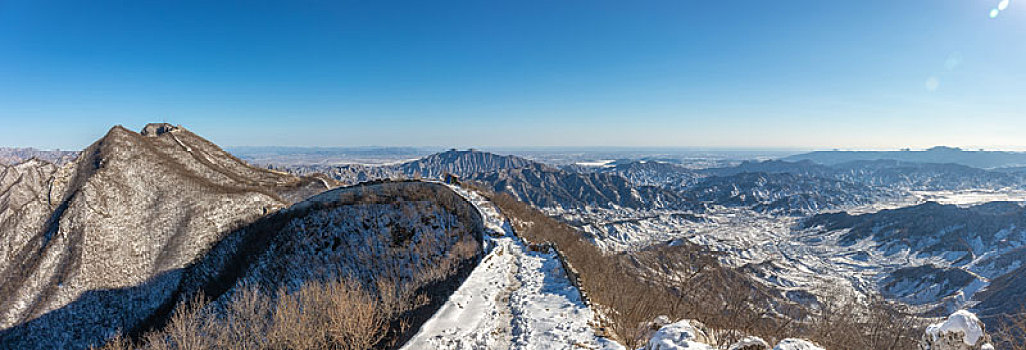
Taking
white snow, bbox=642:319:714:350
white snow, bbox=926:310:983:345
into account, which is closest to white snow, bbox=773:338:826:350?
white snow, bbox=642:319:714:350

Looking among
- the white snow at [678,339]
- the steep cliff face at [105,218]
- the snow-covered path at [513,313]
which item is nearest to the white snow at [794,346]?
the white snow at [678,339]

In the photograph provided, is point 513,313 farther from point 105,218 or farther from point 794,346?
point 105,218

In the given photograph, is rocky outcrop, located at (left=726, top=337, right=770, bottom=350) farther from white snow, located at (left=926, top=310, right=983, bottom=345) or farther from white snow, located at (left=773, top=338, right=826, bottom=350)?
white snow, located at (left=926, top=310, right=983, bottom=345)

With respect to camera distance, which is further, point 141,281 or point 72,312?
point 141,281

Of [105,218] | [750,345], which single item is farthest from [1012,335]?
[105,218]

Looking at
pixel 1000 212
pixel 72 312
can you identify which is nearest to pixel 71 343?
pixel 72 312

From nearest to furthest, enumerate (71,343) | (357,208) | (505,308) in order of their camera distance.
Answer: (505,308) < (71,343) < (357,208)

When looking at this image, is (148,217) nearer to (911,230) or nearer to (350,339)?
(350,339)
